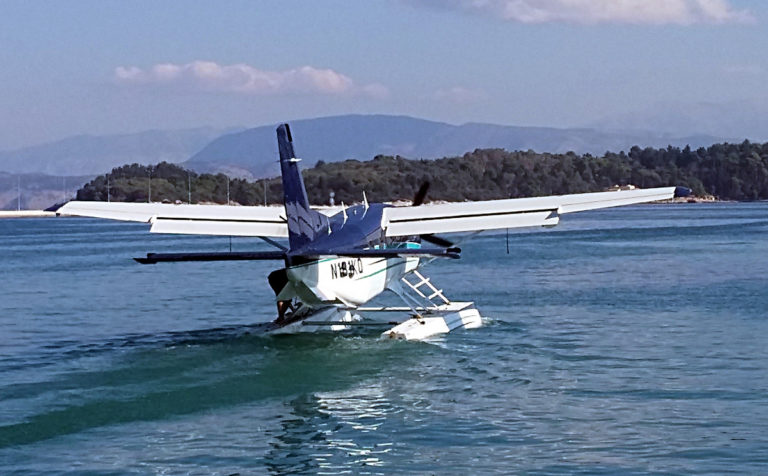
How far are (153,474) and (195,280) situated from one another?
2939cm

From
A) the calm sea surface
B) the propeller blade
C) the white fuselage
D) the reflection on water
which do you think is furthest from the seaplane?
the reflection on water

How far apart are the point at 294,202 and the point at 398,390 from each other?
Answer: 15.8ft

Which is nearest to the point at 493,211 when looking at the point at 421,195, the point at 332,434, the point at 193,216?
the point at 421,195

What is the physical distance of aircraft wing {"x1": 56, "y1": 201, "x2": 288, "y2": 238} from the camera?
2223cm

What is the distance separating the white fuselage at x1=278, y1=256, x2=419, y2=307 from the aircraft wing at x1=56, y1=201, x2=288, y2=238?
2.23 m

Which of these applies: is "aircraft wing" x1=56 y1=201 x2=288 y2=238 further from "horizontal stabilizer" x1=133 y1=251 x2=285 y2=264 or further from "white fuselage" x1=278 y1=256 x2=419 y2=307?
"horizontal stabilizer" x1=133 y1=251 x2=285 y2=264

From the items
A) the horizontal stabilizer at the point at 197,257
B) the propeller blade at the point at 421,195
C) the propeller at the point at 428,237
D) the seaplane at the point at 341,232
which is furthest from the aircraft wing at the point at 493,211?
the horizontal stabilizer at the point at 197,257

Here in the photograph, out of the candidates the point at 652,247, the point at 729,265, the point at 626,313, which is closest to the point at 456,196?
the point at 652,247

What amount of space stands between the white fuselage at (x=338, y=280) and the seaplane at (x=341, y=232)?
0.02 meters

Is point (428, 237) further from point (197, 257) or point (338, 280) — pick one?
point (197, 257)

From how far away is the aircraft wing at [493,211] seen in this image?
2327 cm

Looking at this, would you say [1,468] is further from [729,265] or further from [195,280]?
[729,265]

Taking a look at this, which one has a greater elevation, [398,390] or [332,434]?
[398,390]

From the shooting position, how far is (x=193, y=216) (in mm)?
23297
